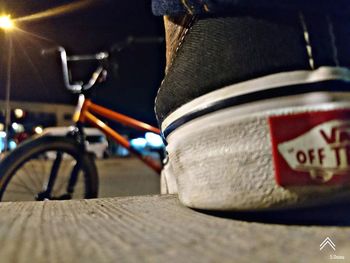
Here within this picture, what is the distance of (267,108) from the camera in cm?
106

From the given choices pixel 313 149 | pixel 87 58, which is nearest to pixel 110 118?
pixel 87 58

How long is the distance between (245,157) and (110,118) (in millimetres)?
3010

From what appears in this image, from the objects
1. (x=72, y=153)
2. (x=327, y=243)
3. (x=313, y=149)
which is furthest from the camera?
(x=72, y=153)

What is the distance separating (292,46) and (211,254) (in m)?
0.71

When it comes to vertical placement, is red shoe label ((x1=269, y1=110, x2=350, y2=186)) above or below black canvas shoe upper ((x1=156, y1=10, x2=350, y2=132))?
below

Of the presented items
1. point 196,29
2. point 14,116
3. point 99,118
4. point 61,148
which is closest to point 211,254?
point 196,29

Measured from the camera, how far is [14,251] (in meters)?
0.90

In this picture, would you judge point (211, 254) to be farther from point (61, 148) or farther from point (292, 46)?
point (61, 148)

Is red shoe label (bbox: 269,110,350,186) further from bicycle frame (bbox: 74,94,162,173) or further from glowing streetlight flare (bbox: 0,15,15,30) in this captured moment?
glowing streetlight flare (bbox: 0,15,15,30)

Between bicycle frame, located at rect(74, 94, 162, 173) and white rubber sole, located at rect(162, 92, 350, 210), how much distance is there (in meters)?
2.44

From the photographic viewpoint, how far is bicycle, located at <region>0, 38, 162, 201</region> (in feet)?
9.34

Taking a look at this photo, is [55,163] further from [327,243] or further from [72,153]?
[327,243]

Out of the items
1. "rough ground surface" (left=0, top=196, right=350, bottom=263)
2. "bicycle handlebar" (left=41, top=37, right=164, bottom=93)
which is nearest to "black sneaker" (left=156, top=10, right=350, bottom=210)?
"rough ground surface" (left=0, top=196, right=350, bottom=263)

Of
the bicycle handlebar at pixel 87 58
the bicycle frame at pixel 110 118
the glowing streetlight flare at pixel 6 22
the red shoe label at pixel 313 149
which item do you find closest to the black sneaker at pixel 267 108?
the red shoe label at pixel 313 149
